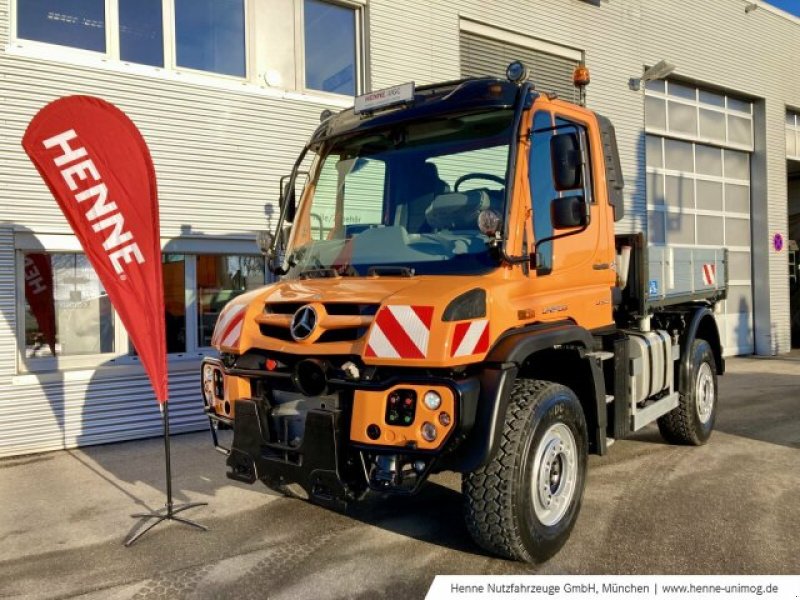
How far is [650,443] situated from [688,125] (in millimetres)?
9315

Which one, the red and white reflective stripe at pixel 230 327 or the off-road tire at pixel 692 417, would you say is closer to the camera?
the red and white reflective stripe at pixel 230 327

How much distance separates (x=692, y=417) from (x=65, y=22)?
7.50 meters

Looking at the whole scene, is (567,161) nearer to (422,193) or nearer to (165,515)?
(422,193)

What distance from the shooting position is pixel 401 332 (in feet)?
10.6

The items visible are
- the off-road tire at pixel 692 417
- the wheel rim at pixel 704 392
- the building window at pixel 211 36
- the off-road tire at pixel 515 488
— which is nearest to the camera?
the off-road tire at pixel 515 488

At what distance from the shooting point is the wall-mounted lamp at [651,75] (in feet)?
38.4

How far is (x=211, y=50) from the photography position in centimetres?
812

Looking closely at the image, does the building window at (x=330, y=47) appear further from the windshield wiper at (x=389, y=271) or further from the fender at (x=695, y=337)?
the windshield wiper at (x=389, y=271)

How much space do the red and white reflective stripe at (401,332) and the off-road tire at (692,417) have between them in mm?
3749

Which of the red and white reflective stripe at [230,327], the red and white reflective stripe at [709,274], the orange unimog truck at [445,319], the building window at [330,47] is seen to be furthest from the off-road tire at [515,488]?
the building window at [330,47]

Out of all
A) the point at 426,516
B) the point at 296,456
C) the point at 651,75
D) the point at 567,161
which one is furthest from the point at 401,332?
the point at 651,75

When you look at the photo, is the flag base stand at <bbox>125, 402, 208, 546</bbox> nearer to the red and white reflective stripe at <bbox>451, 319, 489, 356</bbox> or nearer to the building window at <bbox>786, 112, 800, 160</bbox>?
the red and white reflective stripe at <bbox>451, 319, 489, 356</bbox>

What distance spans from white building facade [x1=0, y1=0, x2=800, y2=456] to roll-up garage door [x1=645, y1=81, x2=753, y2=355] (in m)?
Result: 0.63

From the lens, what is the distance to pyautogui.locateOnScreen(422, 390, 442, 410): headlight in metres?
3.12
